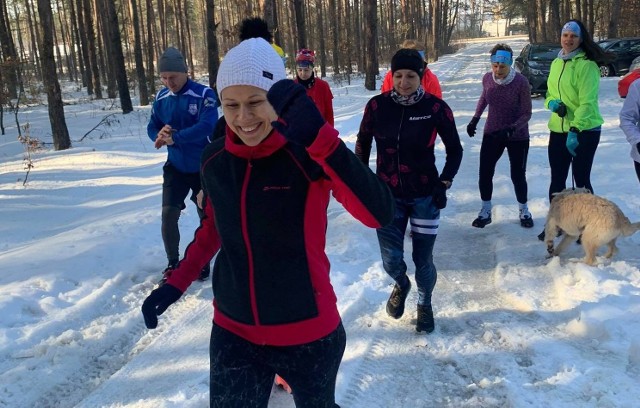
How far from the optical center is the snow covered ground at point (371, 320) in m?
3.09

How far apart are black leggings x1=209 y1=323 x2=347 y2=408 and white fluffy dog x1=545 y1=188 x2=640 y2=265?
3.67 meters

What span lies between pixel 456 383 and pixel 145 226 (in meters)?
4.31

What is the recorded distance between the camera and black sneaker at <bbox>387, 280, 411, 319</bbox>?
12.7 feet

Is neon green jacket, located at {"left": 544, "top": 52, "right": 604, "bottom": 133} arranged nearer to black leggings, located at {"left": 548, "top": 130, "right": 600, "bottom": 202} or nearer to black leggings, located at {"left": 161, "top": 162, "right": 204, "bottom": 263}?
black leggings, located at {"left": 548, "top": 130, "right": 600, "bottom": 202}

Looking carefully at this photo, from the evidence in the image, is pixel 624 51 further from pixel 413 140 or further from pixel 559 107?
pixel 413 140

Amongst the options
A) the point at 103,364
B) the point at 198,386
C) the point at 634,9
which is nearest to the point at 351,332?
the point at 198,386

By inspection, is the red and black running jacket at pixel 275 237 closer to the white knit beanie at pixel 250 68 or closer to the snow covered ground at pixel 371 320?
the white knit beanie at pixel 250 68

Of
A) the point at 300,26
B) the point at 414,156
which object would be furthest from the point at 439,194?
the point at 300,26

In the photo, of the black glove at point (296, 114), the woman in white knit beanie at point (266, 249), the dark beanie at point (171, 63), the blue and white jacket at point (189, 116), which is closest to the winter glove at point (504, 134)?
the blue and white jacket at point (189, 116)

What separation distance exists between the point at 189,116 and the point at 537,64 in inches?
645

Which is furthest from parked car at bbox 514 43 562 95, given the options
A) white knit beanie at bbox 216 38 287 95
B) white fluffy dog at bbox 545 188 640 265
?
white knit beanie at bbox 216 38 287 95

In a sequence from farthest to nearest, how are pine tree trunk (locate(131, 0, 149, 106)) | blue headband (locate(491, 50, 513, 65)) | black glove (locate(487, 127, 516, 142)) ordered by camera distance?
pine tree trunk (locate(131, 0, 149, 106)) → black glove (locate(487, 127, 516, 142)) → blue headband (locate(491, 50, 513, 65))

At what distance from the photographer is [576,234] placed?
483cm

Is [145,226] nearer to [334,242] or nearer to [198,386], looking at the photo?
[334,242]
